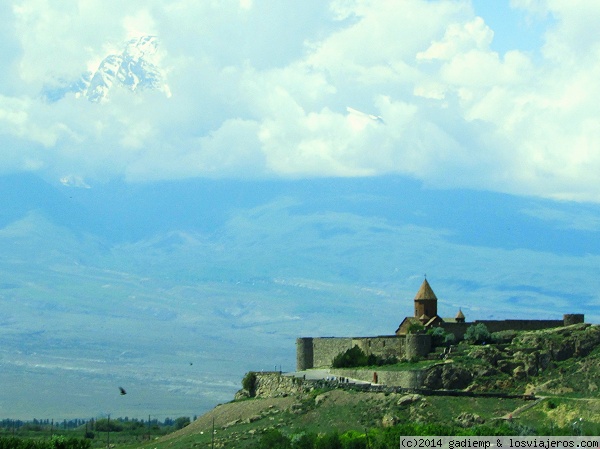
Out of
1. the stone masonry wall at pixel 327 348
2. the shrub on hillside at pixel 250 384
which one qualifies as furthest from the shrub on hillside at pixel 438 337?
the shrub on hillside at pixel 250 384

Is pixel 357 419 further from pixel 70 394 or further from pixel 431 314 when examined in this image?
pixel 70 394

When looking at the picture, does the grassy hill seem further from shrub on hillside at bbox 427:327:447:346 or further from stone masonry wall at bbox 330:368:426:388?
stone masonry wall at bbox 330:368:426:388

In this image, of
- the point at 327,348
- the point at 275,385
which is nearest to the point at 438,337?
the point at 327,348

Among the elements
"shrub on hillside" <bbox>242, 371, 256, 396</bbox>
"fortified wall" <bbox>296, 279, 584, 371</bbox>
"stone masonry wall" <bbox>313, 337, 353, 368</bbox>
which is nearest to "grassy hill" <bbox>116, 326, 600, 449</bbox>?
"fortified wall" <bbox>296, 279, 584, 371</bbox>

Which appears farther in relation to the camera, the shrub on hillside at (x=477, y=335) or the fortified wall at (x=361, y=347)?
the shrub on hillside at (x=477, y=335)

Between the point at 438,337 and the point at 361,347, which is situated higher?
the point at 438,337

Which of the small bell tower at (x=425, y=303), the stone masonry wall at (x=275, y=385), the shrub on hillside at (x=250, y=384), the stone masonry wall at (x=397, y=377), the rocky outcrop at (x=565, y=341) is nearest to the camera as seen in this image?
the stone masonry wall at (x=397, y=377)

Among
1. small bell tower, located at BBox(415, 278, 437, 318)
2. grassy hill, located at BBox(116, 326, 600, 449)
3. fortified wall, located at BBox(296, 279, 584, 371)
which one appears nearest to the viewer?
grassy hill, located at BBox(116, 326, 600, 449)

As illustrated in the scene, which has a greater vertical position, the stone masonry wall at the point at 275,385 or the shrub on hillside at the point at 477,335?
the shrub on hillside at the point at 477,335

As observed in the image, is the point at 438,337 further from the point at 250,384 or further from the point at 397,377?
the point at 250,384

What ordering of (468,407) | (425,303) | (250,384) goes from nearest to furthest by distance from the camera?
(468,407) → (250,384) → (425,303)

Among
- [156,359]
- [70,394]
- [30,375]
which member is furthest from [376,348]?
[156,359]

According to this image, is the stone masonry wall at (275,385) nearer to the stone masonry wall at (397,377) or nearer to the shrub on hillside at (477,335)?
the stone masonry wall at (397,377)

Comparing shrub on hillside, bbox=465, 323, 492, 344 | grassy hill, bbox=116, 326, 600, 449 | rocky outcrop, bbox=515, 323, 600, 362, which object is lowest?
grassy hill, bbox=116, 326, 600, 449
